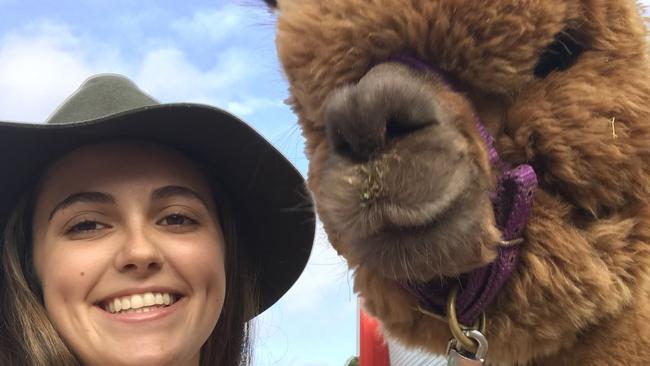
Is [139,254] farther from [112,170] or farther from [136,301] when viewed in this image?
[112,170]

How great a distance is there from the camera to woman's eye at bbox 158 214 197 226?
1.91 metres

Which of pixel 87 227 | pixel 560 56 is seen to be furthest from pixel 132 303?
pixel 560 56

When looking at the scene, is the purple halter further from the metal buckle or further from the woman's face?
the woman's face

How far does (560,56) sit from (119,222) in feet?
4.08

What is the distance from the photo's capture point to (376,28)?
1014 millimetres

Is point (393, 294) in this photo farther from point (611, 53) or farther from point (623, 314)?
point (611, 53)

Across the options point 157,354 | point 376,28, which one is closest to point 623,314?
point 376,28

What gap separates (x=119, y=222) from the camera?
5.98 ft

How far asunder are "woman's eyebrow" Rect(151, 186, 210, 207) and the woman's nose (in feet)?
0.41

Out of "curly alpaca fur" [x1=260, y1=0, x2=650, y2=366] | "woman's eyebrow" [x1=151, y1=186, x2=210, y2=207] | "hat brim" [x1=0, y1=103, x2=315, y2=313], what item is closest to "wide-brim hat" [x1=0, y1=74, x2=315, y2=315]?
"hat brim" [x1=0, y1=103, x2=315, y2=313]

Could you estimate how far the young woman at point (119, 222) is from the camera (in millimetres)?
1744

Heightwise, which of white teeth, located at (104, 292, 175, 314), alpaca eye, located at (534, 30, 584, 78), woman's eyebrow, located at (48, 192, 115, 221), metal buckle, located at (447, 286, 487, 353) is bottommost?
metal buckle, located at (447, 286, 487, 353)

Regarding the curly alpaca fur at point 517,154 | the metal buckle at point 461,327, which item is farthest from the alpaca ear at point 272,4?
the metal buckle at point 461,327

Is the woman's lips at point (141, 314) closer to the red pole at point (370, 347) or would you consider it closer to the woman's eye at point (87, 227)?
the woman's eye at point (87, 227)
